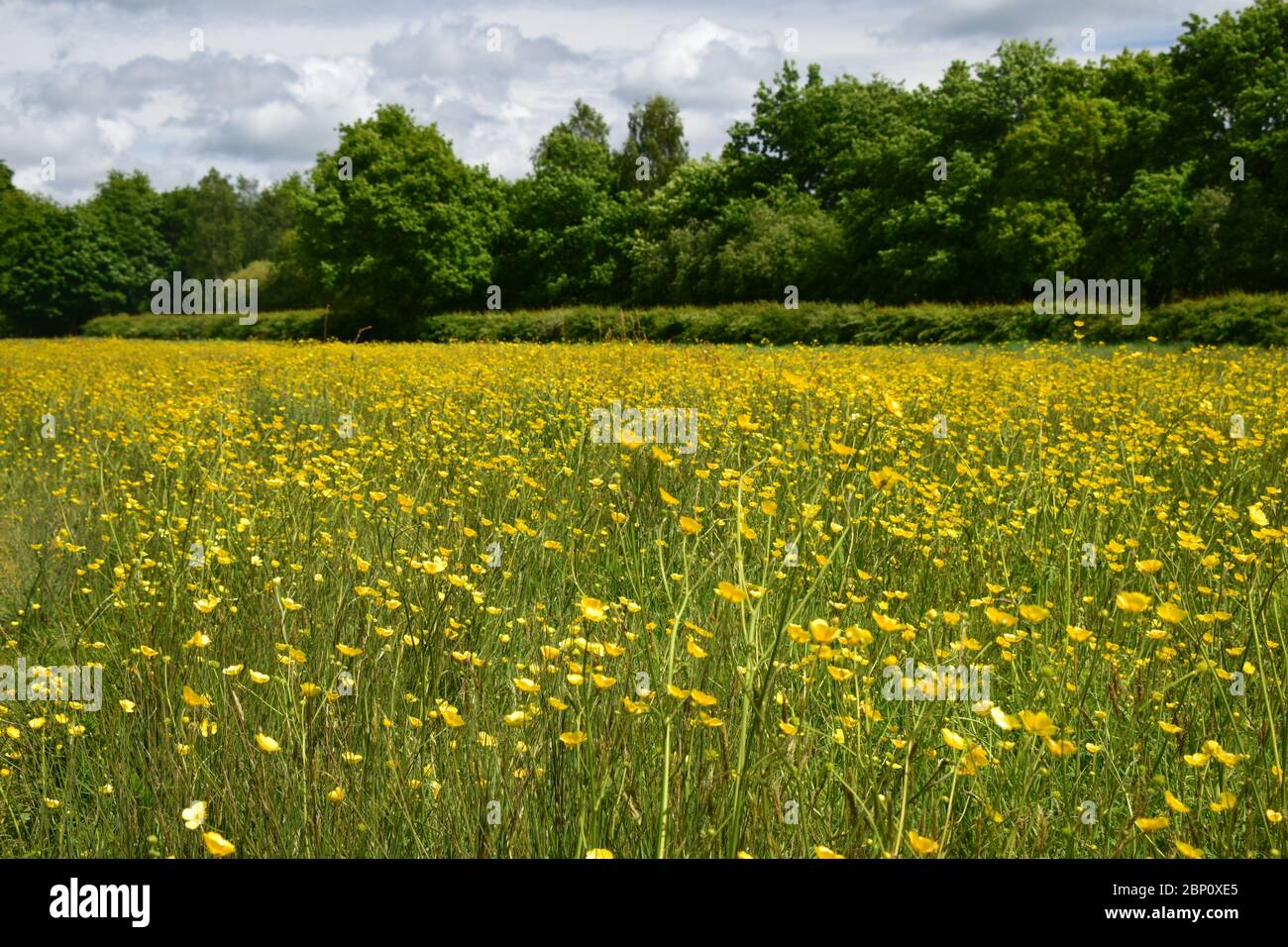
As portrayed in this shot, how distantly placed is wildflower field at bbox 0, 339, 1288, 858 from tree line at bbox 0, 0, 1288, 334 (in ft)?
84.4

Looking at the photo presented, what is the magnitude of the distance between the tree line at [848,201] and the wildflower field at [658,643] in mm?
25716

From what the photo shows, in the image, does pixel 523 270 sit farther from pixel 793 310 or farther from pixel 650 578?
pixel 650 578

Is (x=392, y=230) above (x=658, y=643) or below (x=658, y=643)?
above

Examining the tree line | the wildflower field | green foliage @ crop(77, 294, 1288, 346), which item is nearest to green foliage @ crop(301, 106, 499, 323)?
the tree line

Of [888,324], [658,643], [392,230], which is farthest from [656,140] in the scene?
[658,643]

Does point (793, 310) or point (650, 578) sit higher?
point (793, 310)

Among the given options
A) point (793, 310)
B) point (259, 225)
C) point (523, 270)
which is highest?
point (259, 225)

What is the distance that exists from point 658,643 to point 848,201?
3665 cm

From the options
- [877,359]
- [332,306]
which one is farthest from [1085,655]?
[332,306]

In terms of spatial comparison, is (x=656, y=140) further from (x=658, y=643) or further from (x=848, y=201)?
(x=658, y=643)

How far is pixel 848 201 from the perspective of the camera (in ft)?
122
